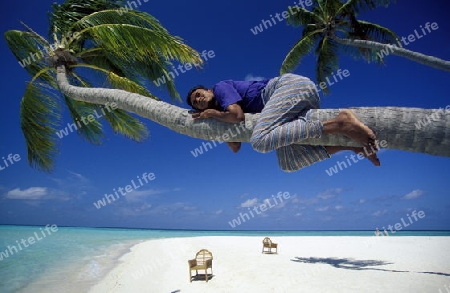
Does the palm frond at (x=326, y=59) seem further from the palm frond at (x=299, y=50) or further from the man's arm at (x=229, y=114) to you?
the man's arm at (x=229, y=114)

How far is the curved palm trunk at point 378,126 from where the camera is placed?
1.60 m

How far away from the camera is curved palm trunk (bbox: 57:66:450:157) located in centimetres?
160

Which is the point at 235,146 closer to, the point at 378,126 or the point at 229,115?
the point at 229,115

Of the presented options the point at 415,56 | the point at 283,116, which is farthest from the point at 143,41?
the point at 415,56

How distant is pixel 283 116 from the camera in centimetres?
214

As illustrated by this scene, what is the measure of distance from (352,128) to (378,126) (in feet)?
0.50

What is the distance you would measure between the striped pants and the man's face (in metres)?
0.57

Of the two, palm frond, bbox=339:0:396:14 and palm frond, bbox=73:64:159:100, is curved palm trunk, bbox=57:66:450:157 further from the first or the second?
palm frond, bbox=339:0:396:14

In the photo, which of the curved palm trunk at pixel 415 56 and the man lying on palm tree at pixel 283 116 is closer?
the man lying on palm tree at pixel 283 116

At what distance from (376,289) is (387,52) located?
7.29 m

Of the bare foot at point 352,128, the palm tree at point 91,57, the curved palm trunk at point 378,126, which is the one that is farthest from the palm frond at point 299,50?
the bare foot at point 352,128

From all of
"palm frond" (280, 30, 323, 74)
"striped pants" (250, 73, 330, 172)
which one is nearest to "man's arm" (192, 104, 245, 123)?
"striped pants" (250, 73, 330, 172)

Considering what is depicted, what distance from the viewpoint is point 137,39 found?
6.01 meters

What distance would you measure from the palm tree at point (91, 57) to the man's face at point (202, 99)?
11.9 ft
